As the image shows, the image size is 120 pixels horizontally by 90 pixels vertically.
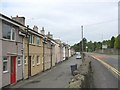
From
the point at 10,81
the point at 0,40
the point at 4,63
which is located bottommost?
the point at 10,81

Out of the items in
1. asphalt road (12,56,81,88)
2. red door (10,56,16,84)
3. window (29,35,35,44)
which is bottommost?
asphalt road (12,56,81,88)

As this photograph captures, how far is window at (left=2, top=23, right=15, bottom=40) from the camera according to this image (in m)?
23.2

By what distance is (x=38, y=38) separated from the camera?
125ft

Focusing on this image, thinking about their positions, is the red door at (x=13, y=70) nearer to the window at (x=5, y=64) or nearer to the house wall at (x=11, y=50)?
the house wall at (x=11, y=50)

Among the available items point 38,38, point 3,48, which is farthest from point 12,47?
point 38,38

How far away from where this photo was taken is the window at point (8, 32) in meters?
23.2

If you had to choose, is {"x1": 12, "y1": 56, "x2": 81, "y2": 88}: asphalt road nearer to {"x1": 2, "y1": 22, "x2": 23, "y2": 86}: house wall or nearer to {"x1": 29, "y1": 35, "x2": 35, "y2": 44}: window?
{"x1": 2, "y1": 22, "x2": 23, "y2": 86}: house wall

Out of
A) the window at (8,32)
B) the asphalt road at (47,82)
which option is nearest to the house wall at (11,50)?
Result: the window at (8,32)

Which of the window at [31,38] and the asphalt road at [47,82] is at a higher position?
the window at [31,38]

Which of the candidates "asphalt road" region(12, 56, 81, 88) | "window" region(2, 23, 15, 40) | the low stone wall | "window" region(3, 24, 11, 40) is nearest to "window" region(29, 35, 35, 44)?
"asphalt road" region(12, 56, 81, 88)

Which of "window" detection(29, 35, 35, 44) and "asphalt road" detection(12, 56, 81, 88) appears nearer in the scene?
"asphalt road" detection(12, 56, 81, 88)

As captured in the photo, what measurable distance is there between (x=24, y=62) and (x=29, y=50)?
9.54 feet

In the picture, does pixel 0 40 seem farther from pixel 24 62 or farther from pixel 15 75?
pixel 24 62

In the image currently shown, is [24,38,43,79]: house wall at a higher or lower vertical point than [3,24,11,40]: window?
lower
